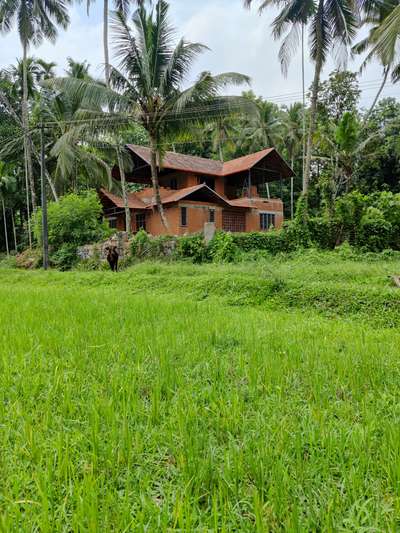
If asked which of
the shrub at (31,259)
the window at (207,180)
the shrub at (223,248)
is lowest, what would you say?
the shrub at (31,259)

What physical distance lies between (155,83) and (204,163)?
10.0m

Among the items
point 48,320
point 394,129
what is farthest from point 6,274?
point 394,129

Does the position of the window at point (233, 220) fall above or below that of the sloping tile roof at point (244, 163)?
below

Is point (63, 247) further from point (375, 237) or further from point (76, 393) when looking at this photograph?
point (76, 393)

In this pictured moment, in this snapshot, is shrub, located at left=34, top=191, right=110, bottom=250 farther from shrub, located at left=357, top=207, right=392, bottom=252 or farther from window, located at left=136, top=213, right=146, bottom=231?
shrub, located at left=357, top=207, right=392, bottom=252

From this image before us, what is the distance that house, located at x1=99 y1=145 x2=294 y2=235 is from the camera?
20.8m

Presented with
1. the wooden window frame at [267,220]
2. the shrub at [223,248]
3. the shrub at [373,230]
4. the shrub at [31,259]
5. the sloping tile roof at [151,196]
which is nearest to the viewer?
the shrub at [223,248]

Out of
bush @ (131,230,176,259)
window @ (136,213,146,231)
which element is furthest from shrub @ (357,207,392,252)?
window @ (136,213,146,231)

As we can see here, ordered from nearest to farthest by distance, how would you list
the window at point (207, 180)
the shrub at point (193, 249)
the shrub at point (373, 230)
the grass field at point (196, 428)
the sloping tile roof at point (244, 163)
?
the grass field at point (196, 428)
the shrub at point (193, 249)
the shrub at point (373, 230)
the sloping tile roof at point (244, 163)
the window at point (207, 180)

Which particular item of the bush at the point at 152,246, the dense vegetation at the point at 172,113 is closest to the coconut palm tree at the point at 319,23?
the dense vegetation at the point at 172,113

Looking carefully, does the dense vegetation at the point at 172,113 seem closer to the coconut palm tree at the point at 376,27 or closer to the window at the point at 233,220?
the coconut palm tree at the point at 376,27

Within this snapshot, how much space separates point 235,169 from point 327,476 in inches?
896

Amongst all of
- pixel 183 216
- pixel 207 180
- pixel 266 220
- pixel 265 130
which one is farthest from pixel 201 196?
pixel 265 130

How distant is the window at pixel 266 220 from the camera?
925 inches
